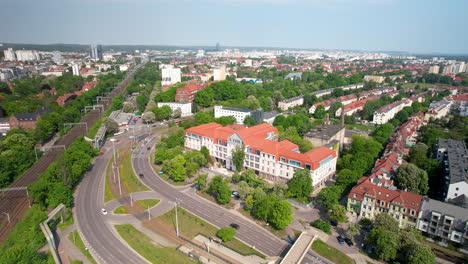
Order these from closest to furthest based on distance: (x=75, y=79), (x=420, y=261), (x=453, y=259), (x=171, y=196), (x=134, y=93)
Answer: (x=420, y=261) < (x=453, y=259) < (x=171, y=196) < (x=134, y=93) < (x=75, y=79)

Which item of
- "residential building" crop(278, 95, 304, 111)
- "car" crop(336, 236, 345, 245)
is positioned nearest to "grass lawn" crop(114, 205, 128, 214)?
"car" crop(336, 236, 345, 245)

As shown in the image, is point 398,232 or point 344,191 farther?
point 344,191

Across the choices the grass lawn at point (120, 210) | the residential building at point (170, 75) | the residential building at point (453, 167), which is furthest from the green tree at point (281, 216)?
the residential building at point (170, 75)

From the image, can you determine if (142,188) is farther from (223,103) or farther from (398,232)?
(223,103)

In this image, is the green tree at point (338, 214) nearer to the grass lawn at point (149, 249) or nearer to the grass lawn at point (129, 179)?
the grass lawn at point (149, 249)

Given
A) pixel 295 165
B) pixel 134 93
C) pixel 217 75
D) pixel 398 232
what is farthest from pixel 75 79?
pixel 398 232

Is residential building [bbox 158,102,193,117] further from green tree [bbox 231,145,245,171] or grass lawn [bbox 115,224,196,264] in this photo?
grass lawn [bbox 115,224,196,264]

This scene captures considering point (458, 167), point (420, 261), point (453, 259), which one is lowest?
point (453, 259)
